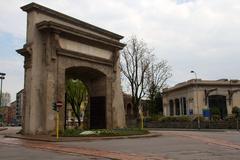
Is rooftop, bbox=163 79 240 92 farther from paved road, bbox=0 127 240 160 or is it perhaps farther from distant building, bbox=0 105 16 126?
distant building, bbox=0 105 16 126

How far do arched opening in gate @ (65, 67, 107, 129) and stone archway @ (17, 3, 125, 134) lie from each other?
60 centimetres

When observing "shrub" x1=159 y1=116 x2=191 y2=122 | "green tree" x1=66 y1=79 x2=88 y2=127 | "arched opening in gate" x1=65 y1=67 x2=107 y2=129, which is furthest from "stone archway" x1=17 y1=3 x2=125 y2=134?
"shrub" x1=159 y1=116 x2=191 y2=122

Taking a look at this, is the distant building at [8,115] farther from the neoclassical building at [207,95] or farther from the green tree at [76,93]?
the green tree at [76,93]

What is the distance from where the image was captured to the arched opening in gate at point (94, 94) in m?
38.1

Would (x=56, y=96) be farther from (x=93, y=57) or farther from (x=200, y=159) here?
(x=200, y=159)

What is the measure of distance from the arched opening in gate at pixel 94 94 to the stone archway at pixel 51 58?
598mm

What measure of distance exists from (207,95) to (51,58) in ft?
141

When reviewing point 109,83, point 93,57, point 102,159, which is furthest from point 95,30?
point 102,159

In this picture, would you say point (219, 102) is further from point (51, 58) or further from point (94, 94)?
point (51, 58)

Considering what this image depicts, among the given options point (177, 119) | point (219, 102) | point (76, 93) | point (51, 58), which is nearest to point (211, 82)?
point (219, 102)

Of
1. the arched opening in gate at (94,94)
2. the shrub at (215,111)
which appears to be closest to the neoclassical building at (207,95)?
the shrub at (215,111)

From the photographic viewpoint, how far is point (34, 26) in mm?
32438

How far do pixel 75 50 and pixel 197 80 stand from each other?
142 feet

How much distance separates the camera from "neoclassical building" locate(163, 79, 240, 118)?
7200 cm
